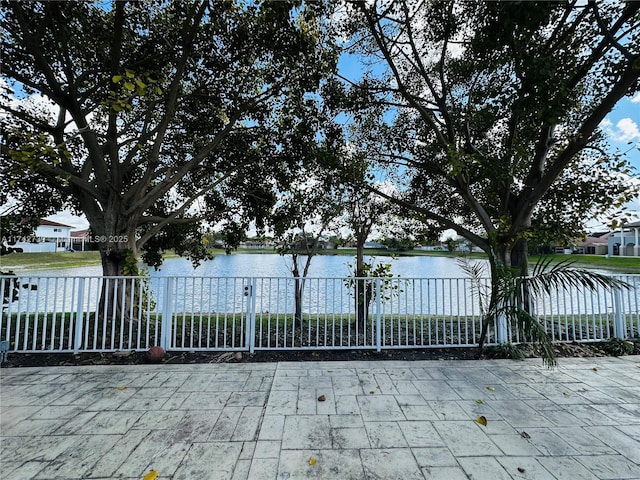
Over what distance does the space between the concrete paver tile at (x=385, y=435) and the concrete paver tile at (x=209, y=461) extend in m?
0.93

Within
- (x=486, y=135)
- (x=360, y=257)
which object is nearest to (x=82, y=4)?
(x=360, y=257)

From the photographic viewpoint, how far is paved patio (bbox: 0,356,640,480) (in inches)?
67.0

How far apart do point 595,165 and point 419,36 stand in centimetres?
367

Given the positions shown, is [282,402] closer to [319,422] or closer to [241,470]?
[319,422]

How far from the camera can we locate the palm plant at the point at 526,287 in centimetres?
313

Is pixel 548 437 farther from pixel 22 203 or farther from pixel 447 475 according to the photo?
pixel 22 203

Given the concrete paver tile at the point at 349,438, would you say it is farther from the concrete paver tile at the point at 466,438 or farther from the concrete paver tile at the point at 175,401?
the concrete paver tile at the point at 175,401

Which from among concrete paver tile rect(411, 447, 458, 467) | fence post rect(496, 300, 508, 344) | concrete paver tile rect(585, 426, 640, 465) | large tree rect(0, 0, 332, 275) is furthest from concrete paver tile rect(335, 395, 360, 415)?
large tree rect(0, 0, 332, 275)

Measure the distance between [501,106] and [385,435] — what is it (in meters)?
4.60

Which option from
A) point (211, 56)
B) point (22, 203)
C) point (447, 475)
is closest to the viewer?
point (447, 475)

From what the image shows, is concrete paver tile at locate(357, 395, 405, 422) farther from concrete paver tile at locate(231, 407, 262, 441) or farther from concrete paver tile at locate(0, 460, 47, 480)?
concrete paver tile at locate(0, 460, 47, 480)

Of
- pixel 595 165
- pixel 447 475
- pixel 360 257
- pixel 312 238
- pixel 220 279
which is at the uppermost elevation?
pixel 595 165

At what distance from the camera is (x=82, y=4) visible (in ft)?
12.4

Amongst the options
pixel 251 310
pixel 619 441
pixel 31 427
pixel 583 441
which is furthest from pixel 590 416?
pixel 31 427
